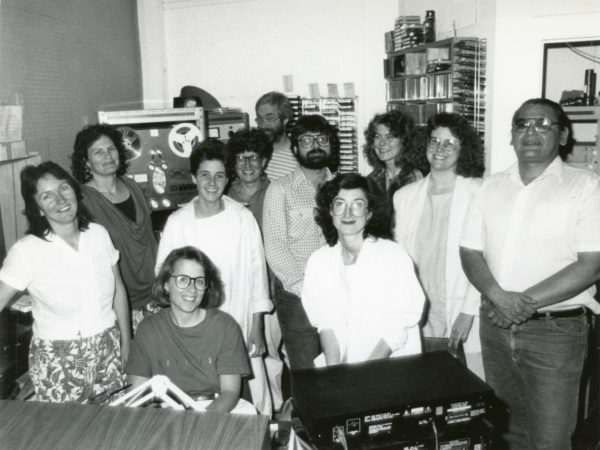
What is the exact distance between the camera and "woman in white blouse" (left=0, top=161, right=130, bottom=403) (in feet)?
7.20

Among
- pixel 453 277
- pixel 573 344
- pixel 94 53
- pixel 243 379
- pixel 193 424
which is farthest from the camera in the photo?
pixel 94 53

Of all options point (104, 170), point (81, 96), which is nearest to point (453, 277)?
point (104, 170)

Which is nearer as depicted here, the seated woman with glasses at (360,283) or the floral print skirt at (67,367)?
the seated woman with glasses at (360,283)

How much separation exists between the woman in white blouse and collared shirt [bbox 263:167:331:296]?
0.89m

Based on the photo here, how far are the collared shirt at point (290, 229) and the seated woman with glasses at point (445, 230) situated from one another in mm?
480

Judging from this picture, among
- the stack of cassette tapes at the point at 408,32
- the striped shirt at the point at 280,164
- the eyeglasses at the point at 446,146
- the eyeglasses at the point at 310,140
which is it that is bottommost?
the striped shirt at the point at 280,164

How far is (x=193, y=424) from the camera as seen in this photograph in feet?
3.49

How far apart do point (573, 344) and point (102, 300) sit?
6.44ft

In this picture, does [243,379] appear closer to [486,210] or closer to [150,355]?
[150,355]

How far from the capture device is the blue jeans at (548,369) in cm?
207

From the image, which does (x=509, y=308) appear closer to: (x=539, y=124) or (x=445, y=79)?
(x=539, y=124)

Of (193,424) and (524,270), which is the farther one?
(524,270)

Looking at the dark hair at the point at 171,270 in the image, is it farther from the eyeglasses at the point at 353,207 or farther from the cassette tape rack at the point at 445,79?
the cassette tape rack at the point at 445,79

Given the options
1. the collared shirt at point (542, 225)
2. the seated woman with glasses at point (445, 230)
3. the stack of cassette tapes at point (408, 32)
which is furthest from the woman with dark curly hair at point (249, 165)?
the stack of cassette tapes at point (408, 32)
